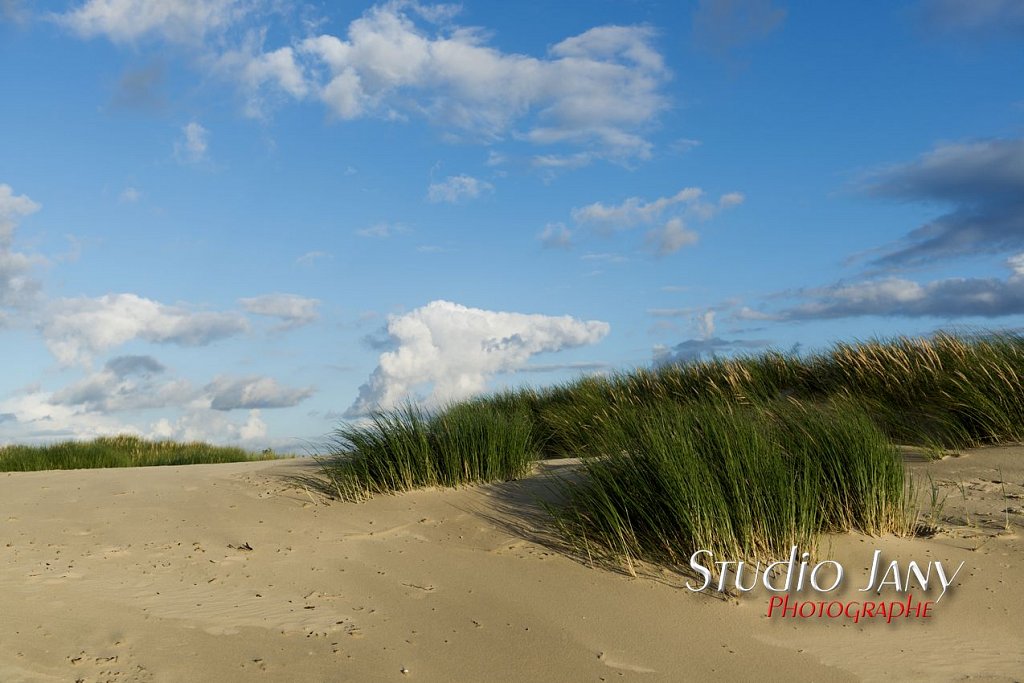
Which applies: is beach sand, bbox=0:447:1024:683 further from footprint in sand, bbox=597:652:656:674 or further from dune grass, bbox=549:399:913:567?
dune grass, bbox=549:399:913:567

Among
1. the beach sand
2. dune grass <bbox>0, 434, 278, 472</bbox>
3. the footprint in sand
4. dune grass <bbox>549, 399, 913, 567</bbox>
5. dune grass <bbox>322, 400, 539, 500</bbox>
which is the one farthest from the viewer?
dune grass <bbox>0, 434, 278, 472</bbox>

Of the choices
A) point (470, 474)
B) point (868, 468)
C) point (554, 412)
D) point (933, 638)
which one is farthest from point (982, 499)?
point (554, 412)

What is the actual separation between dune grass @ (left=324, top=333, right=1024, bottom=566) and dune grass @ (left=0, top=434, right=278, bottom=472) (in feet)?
22.6

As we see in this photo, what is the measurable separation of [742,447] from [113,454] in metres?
12.4

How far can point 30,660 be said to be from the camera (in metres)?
4.35

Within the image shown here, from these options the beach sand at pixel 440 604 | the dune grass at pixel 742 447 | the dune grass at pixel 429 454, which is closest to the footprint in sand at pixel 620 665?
the beach sand at pixel 440 604

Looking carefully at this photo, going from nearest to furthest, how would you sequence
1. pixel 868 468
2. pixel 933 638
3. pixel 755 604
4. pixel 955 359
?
pixel 933 638 → pixel 755 604 → pixel 868 468 → pixel 955 359

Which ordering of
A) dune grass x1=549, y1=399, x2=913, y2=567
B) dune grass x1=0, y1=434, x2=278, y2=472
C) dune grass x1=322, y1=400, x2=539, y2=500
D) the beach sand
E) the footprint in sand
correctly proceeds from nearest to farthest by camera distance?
the footprint in sand
the beach sand
dune grass x1=549, y1=399, x2=913, y2=567
dune grass x1=322, y1=400, x2=539, y2=500
dune grass x1=0, y1=434, x2=278, y2=472

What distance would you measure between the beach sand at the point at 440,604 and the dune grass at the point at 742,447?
29cm

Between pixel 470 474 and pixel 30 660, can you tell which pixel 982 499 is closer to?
pixel 470 474

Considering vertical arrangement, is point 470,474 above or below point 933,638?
above

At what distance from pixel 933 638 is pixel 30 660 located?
482cm

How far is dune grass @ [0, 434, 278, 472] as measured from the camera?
13.4 meters

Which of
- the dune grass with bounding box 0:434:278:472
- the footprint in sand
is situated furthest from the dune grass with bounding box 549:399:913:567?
the dune grass with bounding box 0:434:278:472
